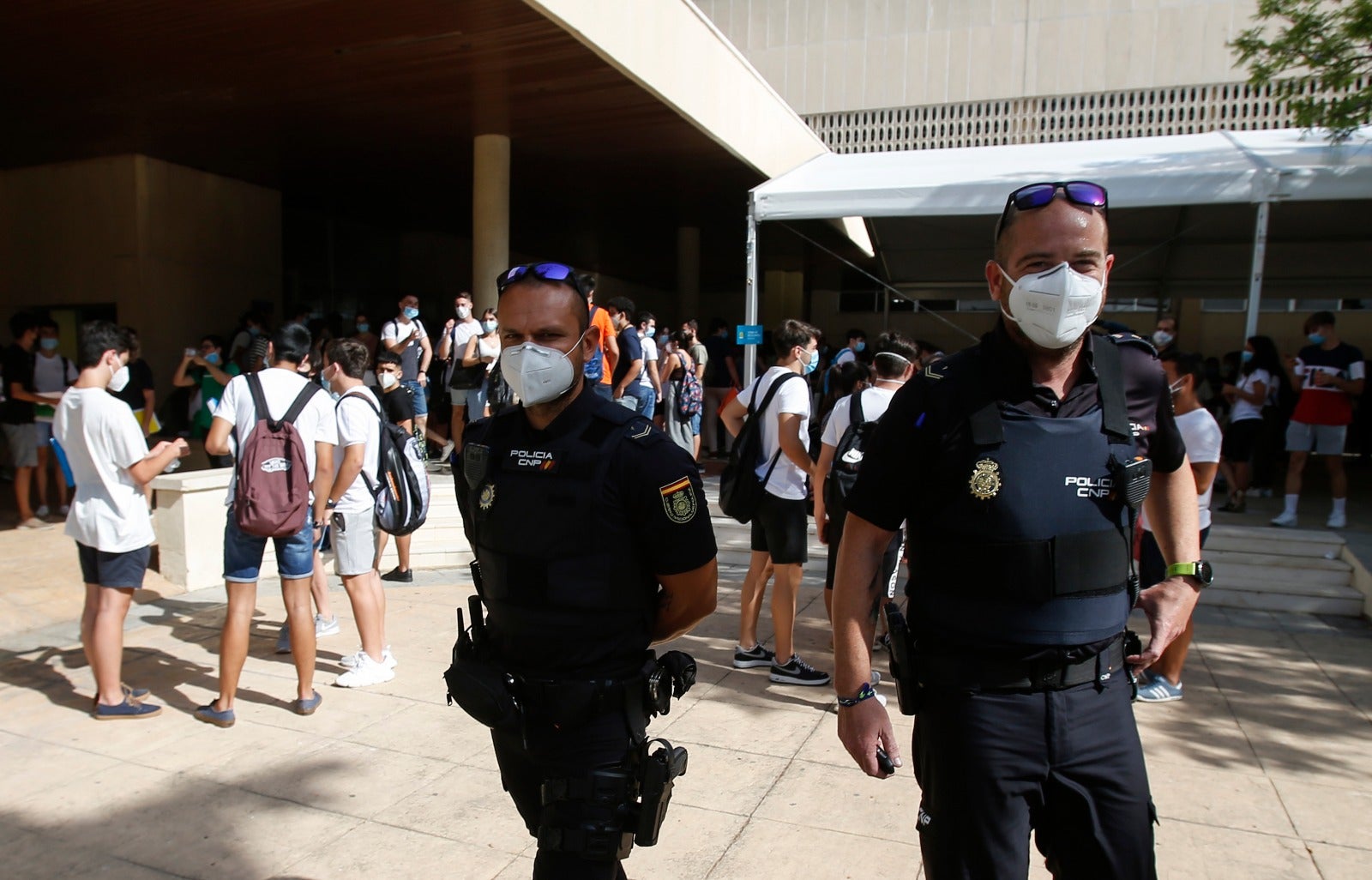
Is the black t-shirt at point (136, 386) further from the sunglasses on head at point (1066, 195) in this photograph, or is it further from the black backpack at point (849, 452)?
the sunglasses on head at point (1066, 195)

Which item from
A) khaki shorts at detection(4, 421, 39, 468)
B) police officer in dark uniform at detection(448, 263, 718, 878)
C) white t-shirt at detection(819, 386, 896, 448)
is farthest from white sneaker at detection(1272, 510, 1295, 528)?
khaki shorts at detection(4, 421, 39, 468)

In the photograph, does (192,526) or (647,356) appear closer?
(192,526)

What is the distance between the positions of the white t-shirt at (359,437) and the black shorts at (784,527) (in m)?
2.13

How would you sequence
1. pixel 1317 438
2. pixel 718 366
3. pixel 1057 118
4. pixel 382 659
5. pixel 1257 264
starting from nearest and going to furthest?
1. pixel 382 659
2. pixel 1317 438
3. pixel 1257 264
4. pixel 718 366
5. pixel 1057 118

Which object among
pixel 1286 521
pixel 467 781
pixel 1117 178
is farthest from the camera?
pixel 1117 178

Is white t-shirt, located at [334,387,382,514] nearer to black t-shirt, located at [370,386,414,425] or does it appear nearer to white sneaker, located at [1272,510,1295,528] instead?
black t-shirt, located at [370,386,414,425]

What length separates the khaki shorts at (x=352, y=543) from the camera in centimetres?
471

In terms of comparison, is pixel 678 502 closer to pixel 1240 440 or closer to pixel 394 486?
pixel 394 486

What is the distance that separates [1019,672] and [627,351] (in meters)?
7.79

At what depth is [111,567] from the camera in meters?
4.16

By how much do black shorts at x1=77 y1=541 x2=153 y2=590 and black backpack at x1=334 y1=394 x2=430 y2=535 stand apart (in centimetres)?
115

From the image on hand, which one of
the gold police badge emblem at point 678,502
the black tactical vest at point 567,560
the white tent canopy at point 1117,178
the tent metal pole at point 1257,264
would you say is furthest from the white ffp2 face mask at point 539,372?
the tent metal pole at point 1257,264

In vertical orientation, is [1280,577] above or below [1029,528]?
below

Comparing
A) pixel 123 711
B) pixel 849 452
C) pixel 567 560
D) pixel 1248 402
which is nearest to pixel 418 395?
pixel 123 711
